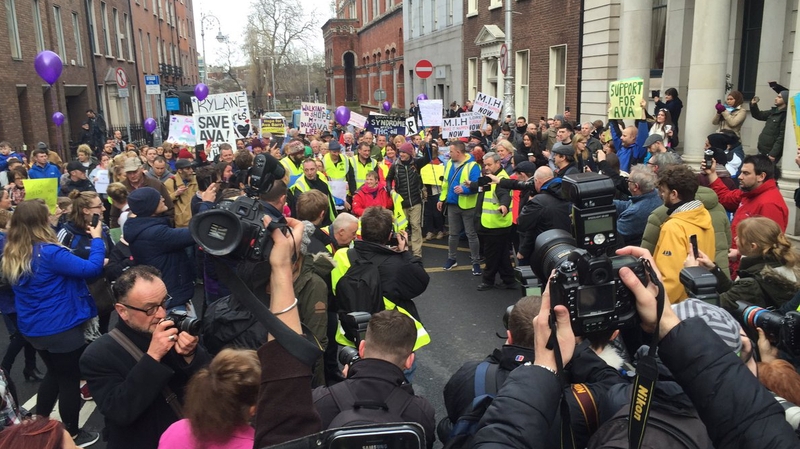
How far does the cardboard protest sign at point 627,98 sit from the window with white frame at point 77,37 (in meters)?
24.5

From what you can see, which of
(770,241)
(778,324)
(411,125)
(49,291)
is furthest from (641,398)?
(411,125)

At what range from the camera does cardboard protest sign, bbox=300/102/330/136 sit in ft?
48.8

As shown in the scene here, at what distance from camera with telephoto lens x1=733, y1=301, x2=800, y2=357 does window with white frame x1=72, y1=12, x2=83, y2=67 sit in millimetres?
29838

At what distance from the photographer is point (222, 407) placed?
2213mm

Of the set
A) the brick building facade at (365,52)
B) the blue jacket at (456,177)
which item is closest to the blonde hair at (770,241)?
the blue jacket at (456,177)

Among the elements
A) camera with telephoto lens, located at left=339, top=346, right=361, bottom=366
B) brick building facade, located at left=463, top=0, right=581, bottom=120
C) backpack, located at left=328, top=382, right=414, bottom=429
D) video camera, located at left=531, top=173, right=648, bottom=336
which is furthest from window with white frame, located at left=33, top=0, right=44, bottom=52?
Result: video camera, located at left=531, top=173, right=648, bottom=336

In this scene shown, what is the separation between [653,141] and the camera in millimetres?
8391

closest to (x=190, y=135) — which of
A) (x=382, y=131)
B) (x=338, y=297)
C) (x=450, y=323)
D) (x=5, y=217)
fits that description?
(x=382, y=131)

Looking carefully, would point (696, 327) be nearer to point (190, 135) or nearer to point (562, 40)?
point (190, 135)

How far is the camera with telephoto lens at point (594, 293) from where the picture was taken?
181 cm

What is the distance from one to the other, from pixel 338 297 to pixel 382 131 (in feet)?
36.0

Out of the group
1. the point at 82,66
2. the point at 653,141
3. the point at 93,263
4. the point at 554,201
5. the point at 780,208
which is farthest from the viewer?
the point at 82,66

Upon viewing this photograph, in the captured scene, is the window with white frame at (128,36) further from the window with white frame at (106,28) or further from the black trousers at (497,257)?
the black trousers at (497,257)

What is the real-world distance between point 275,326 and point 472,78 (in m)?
26.0
